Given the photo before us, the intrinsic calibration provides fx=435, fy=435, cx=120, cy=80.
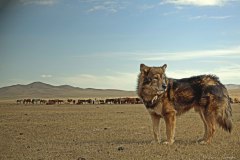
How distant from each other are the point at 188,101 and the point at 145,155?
3618mm

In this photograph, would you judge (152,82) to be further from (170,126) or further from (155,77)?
(170,126)

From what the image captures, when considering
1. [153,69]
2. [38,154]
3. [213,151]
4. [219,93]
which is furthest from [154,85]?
[38,154]

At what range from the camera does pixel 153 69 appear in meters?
14.2

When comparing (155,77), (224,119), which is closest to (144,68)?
(155,77)

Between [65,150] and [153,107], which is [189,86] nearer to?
[153,107]

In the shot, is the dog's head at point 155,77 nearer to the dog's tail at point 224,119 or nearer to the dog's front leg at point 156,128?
the dog's front leg at point 156,128

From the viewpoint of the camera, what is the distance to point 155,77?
46.1 ft

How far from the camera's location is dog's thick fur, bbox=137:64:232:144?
557 inches

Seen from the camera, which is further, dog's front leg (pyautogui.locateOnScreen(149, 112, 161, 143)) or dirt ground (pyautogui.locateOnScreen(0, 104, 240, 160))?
dog's front leg (pyautogui.locateOnScreen(149, 112, 161, 143))

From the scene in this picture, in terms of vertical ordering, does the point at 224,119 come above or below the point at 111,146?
above

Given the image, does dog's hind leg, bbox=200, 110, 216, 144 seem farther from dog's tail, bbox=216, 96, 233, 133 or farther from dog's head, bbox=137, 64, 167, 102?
dog's head, bbox=137, 64, 167, 102

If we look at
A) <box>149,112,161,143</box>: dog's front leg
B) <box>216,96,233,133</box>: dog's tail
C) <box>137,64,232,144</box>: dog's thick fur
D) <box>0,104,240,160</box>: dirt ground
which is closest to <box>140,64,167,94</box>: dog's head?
<box>137,64,232,144</box>: dog's thick fur

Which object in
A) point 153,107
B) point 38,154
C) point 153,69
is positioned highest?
point 153,69

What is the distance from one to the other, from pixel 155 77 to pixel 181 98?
4.00 ft
